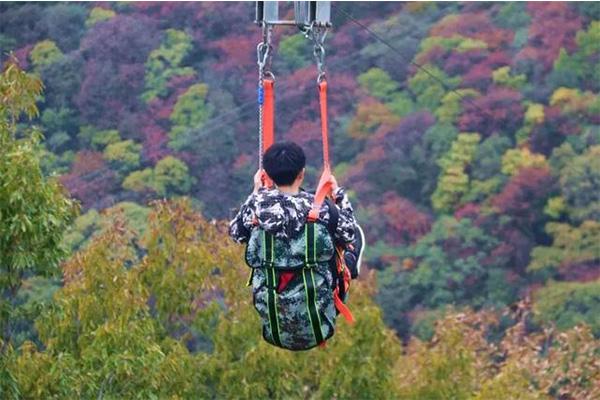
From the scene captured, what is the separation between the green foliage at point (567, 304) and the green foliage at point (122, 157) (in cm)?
561

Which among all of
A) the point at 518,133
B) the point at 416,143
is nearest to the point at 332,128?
the point at 416,143

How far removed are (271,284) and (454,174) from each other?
63.1ft

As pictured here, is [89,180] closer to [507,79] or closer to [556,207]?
[556,207]

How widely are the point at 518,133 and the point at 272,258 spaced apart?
20.5 meters

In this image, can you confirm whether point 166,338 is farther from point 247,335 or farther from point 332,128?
point 332,128

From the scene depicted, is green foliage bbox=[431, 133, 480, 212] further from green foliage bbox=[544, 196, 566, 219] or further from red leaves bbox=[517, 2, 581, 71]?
red leaves bbox=[517, 2, 581, 71]

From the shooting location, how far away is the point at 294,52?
2248 cm

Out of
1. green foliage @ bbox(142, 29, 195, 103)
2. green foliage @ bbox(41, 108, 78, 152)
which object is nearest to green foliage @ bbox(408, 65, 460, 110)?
green foliage @ bbox(142, 29, 195, 103)

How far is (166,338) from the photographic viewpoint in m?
10.8

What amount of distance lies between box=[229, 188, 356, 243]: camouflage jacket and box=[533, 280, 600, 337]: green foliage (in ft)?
50.0

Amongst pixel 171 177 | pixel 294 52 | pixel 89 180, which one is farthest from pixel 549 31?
pixel 89 180

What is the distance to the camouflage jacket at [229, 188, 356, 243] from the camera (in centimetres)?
443

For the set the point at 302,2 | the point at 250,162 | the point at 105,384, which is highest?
the point at 250,162

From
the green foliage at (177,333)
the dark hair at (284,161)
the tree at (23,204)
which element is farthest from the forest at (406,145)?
the dark hair at (284,161)
